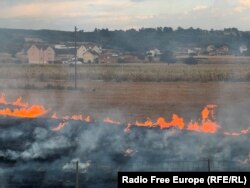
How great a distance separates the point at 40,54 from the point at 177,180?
61.6 m

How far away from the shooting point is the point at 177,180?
1085cm

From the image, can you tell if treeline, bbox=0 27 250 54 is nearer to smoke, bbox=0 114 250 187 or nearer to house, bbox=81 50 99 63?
house, bbox=81 50 99 63

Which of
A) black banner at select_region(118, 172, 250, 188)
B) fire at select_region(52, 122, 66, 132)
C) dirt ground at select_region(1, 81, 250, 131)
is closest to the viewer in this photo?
Result: black banner at select_region(118, 172, 250, 188)

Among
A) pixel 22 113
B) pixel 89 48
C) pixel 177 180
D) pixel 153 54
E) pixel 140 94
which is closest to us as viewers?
pixel 177 180

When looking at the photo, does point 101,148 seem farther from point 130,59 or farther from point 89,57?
point 89,57

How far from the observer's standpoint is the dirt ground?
32312mm

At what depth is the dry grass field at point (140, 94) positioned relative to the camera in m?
33.3

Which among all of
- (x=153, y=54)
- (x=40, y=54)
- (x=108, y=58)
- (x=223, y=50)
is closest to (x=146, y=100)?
(x=223, y=50)

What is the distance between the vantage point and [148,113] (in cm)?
3322

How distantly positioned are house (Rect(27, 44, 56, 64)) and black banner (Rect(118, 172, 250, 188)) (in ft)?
170

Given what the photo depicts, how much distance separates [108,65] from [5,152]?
188 ft

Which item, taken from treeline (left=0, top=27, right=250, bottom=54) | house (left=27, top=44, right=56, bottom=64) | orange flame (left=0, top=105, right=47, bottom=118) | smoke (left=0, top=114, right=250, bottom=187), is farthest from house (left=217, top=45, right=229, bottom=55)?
smoke (left=0, top=114, right=250, bottom=187)

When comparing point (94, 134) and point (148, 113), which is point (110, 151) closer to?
point (94, 134)

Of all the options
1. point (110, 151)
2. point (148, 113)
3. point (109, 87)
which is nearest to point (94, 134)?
point (110, 151)
